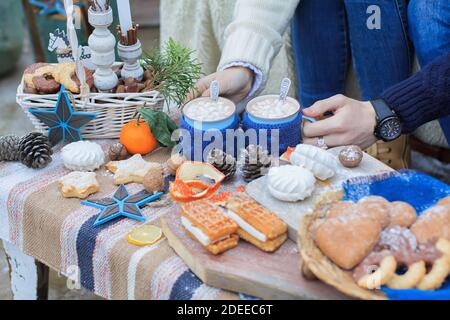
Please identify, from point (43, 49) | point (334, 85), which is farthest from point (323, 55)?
point (43, 49)

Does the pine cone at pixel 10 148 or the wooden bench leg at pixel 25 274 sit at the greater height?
the pine cone at pixel 10 148

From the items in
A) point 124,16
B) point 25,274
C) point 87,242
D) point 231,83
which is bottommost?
point 25,274

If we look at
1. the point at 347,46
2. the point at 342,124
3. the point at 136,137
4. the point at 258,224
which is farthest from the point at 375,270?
the point at 347,46

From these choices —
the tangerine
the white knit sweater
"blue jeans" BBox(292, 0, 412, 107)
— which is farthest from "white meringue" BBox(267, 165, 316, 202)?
"blue jeans" BBox(292, 0, 412, 107)

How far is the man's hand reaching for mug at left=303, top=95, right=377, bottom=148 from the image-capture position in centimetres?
104

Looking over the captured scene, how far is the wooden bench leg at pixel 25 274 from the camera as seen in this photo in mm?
1052

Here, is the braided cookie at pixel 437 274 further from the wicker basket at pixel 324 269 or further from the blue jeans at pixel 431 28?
the blue jeans at pixel 431 28

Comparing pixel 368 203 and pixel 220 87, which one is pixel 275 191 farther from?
pixel 220 87

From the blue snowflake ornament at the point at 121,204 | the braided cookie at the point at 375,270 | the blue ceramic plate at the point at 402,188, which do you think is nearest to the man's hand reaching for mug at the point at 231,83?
the blue snowflake ornament at the point at 121,204

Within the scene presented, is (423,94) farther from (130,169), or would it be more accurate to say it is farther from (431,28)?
(130,169)

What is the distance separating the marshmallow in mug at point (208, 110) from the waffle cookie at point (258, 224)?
0.21 metres

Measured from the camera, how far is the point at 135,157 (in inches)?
39.6

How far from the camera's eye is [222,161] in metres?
0.93

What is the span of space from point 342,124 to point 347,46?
1.64 feet
